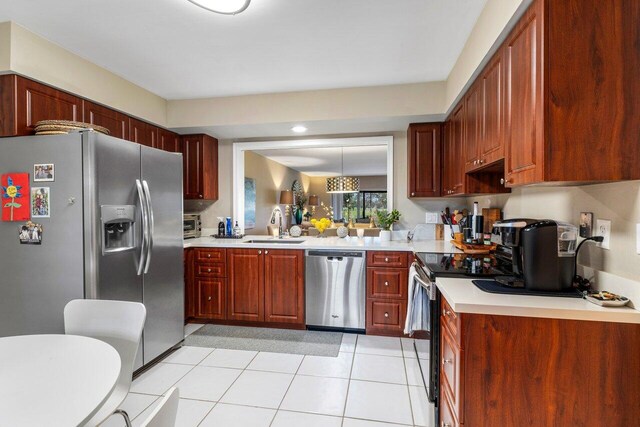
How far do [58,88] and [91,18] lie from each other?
0.70 meters

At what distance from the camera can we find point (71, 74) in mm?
2424

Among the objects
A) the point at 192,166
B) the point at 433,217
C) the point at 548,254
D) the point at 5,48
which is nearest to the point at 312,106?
the point at 192,166

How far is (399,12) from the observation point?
6.40ft

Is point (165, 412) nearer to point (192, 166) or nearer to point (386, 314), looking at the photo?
point (386, 314)

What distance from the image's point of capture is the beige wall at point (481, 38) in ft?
5.18

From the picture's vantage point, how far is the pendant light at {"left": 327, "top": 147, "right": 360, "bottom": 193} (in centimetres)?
402

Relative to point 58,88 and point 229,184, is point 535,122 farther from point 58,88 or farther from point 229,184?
point 229,184

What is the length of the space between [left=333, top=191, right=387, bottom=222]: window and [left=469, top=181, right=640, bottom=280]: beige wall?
6.41ft

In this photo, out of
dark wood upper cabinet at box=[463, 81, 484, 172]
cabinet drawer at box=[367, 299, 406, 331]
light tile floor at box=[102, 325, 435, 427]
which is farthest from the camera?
cabinet drawer at box=[367, 299, 406, 331]

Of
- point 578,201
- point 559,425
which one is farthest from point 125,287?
point 578,201

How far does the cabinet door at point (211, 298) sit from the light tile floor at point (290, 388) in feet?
1.83

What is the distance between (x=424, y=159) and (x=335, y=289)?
1.68m

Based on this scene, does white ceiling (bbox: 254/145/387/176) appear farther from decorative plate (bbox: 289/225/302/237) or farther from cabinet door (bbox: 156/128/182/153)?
Answer: cabinet door (bbox: 156/128/182/153)

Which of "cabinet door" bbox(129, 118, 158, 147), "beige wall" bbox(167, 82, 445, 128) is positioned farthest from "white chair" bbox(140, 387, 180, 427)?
"cabinet door" bbox(129, 118, 158, 147)
